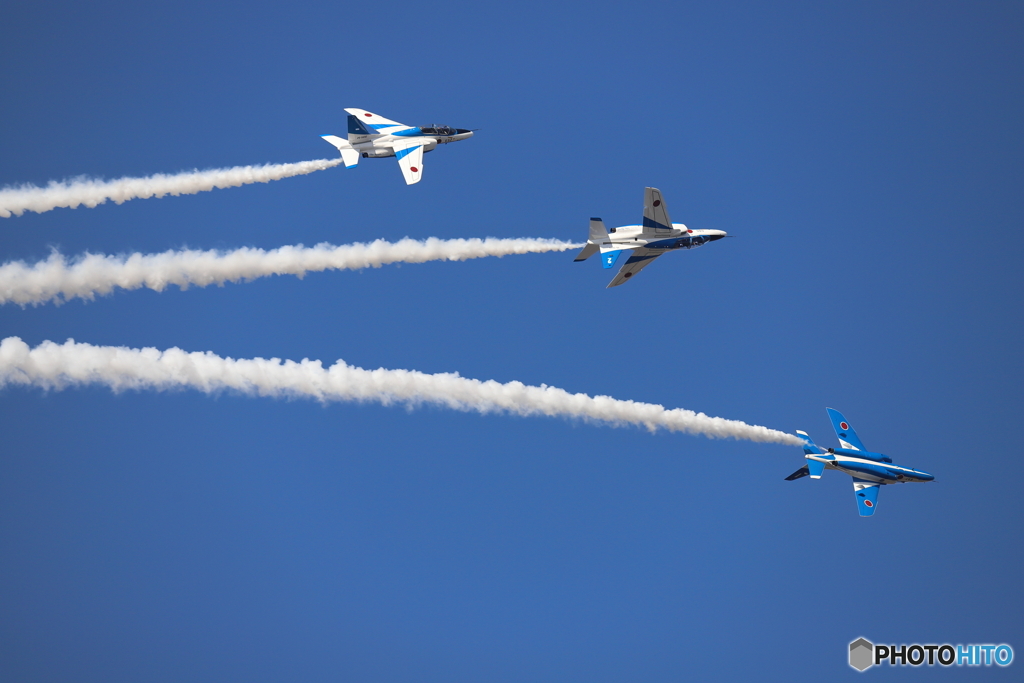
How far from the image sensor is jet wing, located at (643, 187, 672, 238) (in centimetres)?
4769

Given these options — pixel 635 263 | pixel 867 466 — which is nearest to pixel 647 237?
pixel 635 263

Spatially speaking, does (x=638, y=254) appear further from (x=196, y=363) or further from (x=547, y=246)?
(x=196, y=363)

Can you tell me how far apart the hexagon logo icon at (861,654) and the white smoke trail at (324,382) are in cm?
1208

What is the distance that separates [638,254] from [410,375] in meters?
14.5

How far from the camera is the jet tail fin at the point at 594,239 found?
47519mm

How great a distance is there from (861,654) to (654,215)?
90.8 ft

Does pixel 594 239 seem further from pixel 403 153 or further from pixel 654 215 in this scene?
pixel 403 153

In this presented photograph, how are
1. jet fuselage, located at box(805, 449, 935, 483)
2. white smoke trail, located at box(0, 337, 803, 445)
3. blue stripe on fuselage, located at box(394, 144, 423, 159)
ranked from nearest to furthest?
white smoke trail, located at box(0, 337, 803, 445), blue stripe on fuselage, located at box(394, 144, 423, 159), jet fuselage, located at box(805, 449, 935, 483)

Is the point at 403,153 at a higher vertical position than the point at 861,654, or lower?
higher

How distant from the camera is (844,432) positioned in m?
53.5

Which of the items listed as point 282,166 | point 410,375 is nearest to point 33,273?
point 282,166

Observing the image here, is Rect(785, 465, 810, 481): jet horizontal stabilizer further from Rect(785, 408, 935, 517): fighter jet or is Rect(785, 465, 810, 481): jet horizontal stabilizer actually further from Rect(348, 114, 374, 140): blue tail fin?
Rect(348, 114, 374, 140): blue tail fin

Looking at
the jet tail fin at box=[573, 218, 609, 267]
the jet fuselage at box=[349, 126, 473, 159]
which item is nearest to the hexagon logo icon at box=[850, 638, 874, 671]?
the jet tail fin at box=[573, 218, 609, 267]

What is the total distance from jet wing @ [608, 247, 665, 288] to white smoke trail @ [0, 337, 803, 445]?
6988 millimetres
